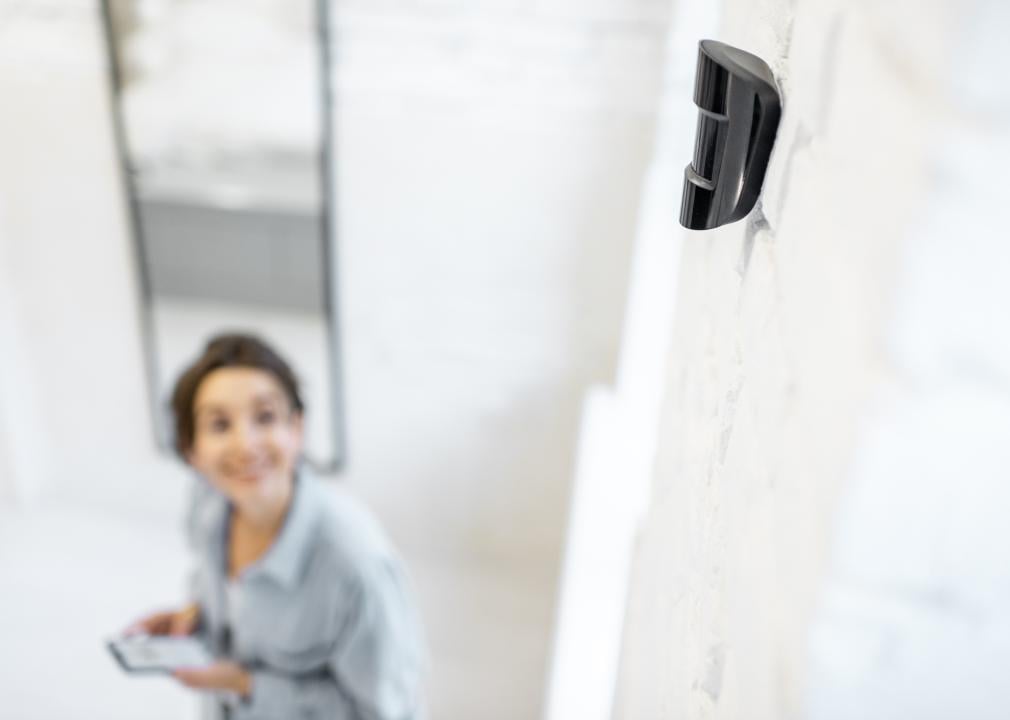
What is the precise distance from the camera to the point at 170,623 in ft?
5.42

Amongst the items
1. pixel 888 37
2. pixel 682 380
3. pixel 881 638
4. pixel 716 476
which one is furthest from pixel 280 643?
pixel 888 37

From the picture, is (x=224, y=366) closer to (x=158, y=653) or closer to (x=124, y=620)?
(x=158, y=653)

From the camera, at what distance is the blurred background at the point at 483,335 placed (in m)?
0.41

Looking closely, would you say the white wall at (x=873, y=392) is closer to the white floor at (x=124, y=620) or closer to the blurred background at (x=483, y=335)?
the blurred background at (x=483, y=335)

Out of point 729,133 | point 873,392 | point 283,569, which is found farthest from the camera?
point 283,569

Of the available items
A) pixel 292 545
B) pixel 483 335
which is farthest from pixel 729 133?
Answer: pixel 483 335

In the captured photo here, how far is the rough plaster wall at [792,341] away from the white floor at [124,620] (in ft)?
5.90

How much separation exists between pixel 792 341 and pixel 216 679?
1.36 metres

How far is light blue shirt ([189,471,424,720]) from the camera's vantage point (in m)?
1.45

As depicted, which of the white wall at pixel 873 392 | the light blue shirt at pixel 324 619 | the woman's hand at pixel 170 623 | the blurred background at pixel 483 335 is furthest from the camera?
the woman's hand at pixel 170 623

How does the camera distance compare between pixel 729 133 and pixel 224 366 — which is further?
pixel 224 366

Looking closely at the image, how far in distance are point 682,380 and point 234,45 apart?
1635 millimetres

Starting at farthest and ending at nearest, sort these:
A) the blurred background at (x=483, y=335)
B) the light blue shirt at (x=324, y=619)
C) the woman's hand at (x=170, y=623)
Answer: the woman's hand at (x=170, y=623), the light blue shirt at (x=324, y=619), the blurred background at (x=483, y=335)

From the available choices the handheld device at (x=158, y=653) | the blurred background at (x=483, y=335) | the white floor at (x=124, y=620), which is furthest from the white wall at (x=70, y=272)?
the handheld device at (x=158, y=653)
